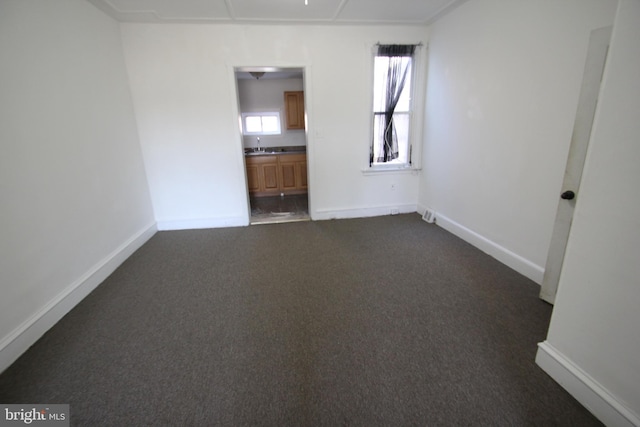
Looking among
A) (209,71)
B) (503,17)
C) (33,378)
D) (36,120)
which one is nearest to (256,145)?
(209,71)

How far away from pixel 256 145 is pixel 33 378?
564 cm

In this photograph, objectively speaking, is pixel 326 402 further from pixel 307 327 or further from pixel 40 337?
pixel 40 337

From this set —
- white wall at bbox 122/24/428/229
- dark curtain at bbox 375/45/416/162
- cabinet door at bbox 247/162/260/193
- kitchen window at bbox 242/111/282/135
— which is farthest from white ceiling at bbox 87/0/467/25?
kitchen window at bbox 242/111/282/135

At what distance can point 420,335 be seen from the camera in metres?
1.96

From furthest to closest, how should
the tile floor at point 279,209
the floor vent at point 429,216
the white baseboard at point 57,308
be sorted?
the tile floor at point 279,209, the floor vent at point 429,216, the white baseboard at point 57,308

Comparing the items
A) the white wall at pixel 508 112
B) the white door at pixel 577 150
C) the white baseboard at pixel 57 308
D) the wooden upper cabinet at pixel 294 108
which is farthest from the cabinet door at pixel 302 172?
the white door at pixel 577 150

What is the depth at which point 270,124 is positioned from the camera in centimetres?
672

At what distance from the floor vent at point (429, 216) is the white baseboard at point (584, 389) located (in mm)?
2550

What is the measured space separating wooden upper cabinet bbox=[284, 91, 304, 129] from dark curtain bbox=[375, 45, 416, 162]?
2.68m

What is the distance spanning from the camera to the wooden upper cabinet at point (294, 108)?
6.34m

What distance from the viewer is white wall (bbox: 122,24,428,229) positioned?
3646 mm

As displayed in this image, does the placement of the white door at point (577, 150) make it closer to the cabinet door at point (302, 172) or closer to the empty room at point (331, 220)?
the empty room at point (331, 220)

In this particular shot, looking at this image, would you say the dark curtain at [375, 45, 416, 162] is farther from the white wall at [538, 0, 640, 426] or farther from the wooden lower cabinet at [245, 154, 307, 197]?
the white wall at [538, 0, 640, 426]

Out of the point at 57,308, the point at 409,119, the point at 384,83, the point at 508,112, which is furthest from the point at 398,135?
the point at 57,308
